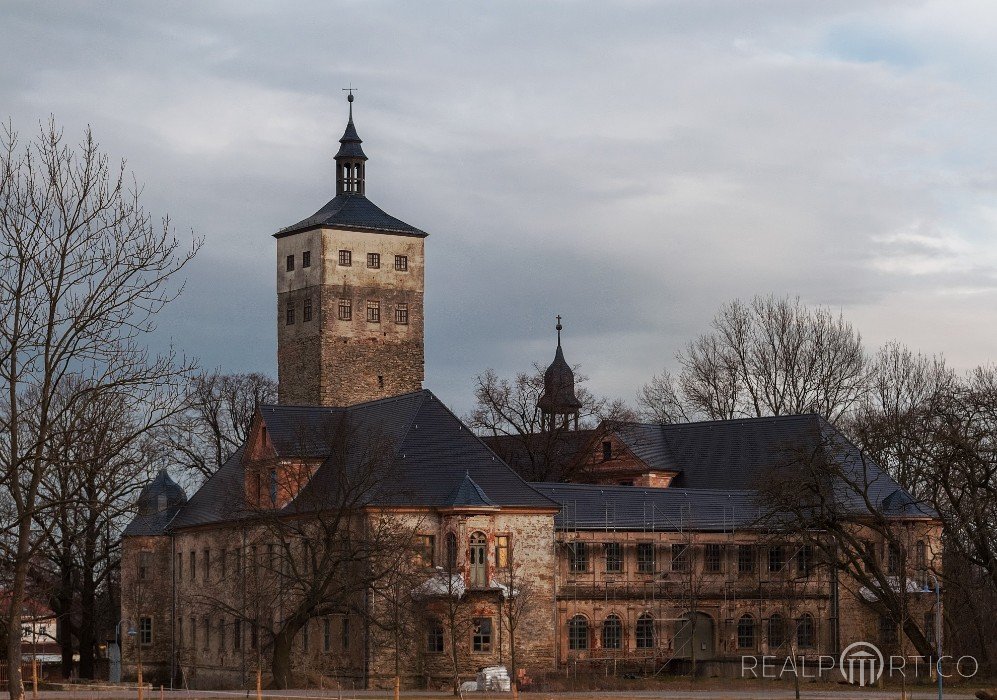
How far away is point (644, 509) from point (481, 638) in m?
9.88

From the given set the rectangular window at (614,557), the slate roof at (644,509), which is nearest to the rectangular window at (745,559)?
the slate roof at (644,509)

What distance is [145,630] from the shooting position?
69500 millimetres

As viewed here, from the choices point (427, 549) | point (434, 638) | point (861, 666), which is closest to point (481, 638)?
point (434, 638)

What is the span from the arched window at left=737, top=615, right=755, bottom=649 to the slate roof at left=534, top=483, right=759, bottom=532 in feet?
11.1

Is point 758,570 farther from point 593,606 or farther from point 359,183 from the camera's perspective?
point 359,183

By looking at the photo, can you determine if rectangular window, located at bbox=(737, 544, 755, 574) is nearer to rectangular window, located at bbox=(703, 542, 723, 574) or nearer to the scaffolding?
the scaffolding

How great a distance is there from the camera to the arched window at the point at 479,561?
5475 cm

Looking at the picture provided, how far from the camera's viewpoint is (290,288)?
85.7m

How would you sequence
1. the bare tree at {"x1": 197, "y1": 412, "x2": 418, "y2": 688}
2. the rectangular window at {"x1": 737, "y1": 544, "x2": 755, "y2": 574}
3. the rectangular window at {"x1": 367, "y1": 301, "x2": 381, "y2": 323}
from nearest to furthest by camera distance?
the bare tree at {"x1": 197, "y1": 412, "x2": 418, "y2": 688}
the rectangular window at {"x1": 737, "y1": 544, "x2": 755, "y2": 574}
the rectangular window at {"x1": 367, "y1": 301, "x2": 381, "y2": 323}

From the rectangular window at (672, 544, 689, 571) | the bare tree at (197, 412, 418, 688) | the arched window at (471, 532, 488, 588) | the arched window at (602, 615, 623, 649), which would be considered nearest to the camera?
the bare tree at (197, 412, 418, 688)

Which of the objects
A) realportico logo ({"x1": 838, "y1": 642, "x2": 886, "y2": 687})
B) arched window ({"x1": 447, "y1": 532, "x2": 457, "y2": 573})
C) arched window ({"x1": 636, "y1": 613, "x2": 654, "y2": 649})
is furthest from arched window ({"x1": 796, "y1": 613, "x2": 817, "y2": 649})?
arched window ({"x1": 447, "y1": 532, "x2": 457, "y2": 573})

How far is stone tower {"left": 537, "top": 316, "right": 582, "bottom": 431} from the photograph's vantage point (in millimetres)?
80750

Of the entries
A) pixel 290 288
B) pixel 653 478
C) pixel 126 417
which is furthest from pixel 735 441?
pixel 126 417

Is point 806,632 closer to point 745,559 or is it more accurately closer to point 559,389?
point 745,559
